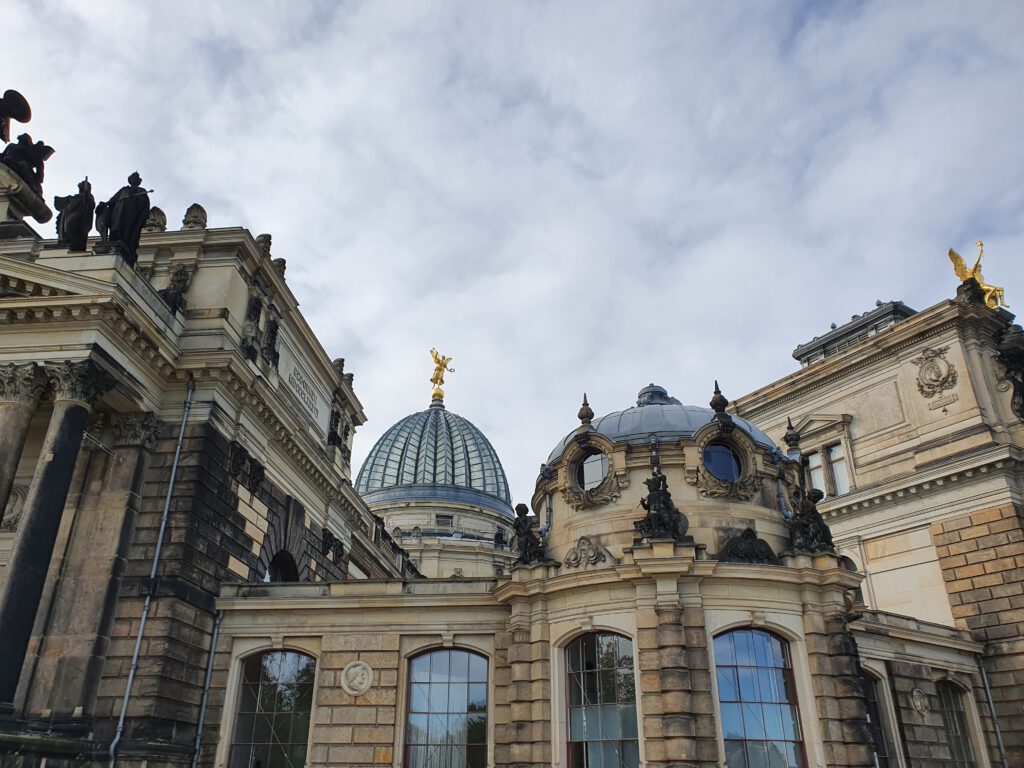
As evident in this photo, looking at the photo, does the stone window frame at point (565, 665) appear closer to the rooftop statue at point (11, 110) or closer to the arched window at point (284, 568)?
the arched window at point (284, 568)

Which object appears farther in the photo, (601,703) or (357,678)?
(357,678)

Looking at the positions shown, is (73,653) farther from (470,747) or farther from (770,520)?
(770,520)

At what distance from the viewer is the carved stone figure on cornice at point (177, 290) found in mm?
30469

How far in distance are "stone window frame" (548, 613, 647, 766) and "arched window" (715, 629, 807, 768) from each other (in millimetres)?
2187

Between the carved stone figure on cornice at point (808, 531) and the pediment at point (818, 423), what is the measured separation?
686 inches

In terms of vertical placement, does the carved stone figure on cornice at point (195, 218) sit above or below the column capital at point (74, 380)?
above

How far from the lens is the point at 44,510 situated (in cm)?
2302

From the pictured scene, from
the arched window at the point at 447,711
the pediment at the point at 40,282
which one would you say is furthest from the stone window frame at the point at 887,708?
the pediment at the point at 40,282

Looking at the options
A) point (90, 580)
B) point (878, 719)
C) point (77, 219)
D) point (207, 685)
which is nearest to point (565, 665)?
point (878, 719)

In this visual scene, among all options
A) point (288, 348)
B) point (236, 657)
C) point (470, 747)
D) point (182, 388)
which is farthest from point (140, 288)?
point (470, 747)

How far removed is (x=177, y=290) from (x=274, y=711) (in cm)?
1511

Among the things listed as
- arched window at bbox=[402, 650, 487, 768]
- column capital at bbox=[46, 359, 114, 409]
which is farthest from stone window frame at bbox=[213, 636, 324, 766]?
column capital at bbox=[46, 359, 114, 409]

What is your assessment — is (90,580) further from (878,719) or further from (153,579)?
(878,719)

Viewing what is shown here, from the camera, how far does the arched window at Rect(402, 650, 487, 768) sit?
24797mm
